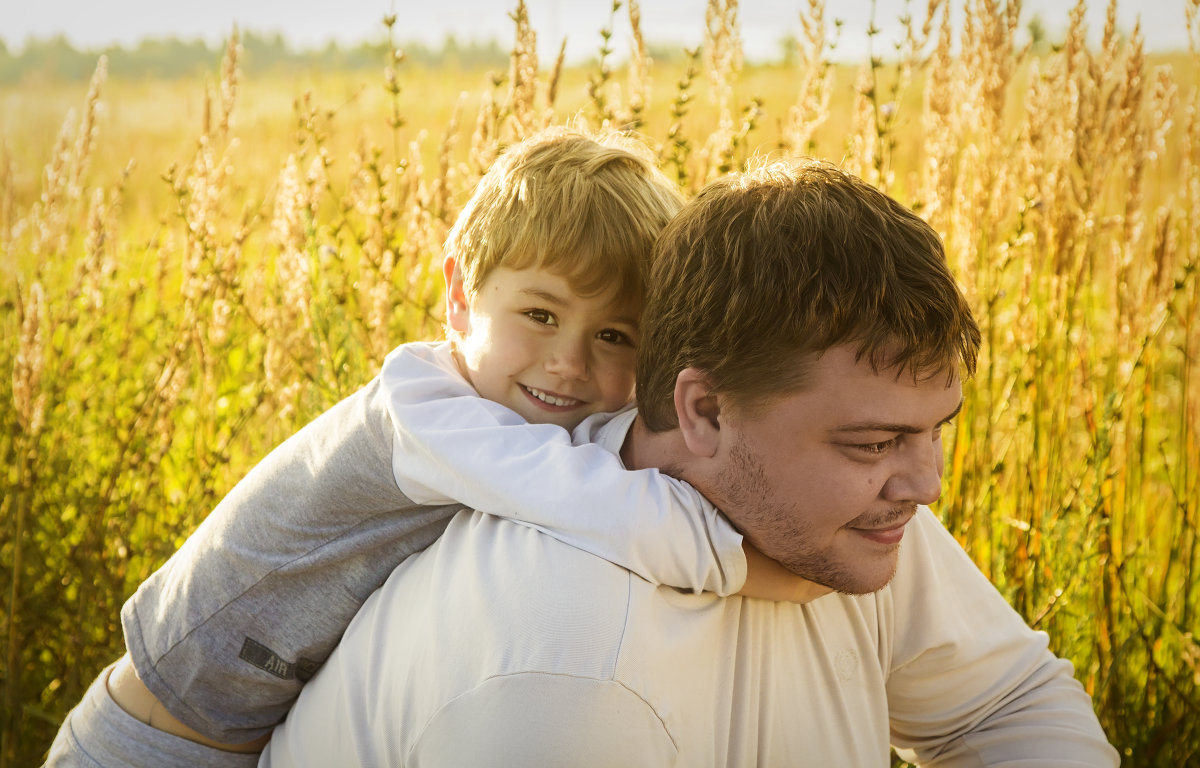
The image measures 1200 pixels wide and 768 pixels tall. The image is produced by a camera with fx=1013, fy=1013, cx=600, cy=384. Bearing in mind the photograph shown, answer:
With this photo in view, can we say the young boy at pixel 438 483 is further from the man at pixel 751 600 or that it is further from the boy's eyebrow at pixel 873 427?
the boy's eyebrow at pixel 873 427

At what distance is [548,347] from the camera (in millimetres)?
2146

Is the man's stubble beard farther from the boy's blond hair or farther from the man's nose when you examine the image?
the boy's blond hair

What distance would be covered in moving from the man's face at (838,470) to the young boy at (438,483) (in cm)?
12

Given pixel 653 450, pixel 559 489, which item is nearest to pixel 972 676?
pixel 653 450

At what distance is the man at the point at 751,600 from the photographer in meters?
1.43

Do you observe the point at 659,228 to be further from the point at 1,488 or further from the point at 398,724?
the point at 1,488

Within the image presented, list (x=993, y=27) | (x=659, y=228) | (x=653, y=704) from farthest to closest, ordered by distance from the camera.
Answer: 1. (x=993, y=27)
2. (x=659, y=228)
3. (x=653, y=704)

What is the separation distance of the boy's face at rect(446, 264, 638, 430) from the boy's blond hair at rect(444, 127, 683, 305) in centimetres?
4

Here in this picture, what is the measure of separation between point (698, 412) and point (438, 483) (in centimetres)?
47

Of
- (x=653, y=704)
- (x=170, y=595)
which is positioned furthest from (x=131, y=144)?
(x=653, y=704)

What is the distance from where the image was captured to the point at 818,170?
1.85m

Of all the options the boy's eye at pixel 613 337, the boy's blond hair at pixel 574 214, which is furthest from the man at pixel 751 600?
the boy's eye at pixel 613 337

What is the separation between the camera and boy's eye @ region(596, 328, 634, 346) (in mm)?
2188

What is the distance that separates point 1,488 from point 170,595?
1.50m
